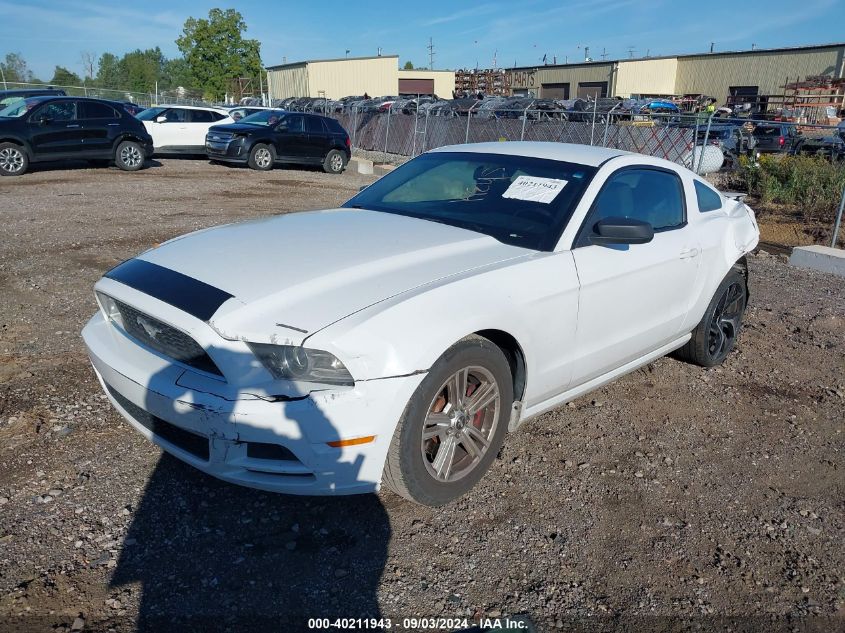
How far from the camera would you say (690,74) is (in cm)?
5344

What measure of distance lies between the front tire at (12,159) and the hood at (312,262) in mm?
12626

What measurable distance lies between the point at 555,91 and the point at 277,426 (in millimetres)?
63046

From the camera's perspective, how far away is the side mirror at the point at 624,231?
365 centimetres

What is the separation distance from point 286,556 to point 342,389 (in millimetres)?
793

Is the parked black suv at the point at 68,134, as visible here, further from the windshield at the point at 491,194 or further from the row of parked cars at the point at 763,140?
the row of parked cars at the point at 763,140

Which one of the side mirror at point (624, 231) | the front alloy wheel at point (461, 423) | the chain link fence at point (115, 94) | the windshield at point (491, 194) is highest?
the chain link fence at point (115, 94)

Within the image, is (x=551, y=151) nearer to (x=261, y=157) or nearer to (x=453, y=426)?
(x=453, y=426)

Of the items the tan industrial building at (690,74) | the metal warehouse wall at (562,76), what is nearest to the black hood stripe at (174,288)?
the tan industrial building at (690,74)

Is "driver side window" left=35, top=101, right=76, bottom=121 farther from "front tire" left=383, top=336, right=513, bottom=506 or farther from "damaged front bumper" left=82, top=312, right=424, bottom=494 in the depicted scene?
"front tire" left=383, top=336, right=513, bottom=506

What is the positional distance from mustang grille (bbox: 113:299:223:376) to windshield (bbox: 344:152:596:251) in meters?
1.66

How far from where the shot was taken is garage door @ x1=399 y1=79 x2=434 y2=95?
62.1m

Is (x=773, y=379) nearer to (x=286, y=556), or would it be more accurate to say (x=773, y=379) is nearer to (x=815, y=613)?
(x=815, y=613)

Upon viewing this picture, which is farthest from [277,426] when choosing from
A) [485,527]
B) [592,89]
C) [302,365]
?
[592,89]

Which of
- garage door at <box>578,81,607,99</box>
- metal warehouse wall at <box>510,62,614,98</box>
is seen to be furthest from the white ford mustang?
metal warehouse wall at <box>510,62,614,98</box>
